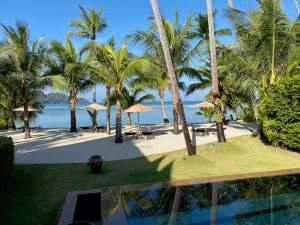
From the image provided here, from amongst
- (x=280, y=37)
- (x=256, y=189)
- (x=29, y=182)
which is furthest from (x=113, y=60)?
(x=256, y=189)

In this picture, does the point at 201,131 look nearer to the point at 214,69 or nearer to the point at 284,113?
the point at 214,69

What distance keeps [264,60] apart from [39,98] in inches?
850

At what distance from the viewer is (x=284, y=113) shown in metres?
15.1

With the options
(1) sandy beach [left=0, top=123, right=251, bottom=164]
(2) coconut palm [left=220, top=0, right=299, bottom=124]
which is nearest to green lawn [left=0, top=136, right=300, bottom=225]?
(1) sandy beach [left=0, top=123, right=251, bottom=164]

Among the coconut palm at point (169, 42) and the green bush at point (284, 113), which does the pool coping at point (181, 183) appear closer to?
the green bush at point (284, 113)

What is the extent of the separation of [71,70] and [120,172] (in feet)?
49.4

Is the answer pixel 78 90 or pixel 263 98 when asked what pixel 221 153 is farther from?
pixel 78 90

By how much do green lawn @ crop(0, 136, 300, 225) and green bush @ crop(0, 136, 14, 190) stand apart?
38 cm

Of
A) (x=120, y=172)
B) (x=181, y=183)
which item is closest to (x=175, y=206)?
(x=181, y=183)

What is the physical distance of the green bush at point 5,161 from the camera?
911cm

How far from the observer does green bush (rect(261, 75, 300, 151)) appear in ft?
47.4

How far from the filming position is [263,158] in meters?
14.0

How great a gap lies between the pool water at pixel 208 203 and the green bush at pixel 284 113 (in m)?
4.46

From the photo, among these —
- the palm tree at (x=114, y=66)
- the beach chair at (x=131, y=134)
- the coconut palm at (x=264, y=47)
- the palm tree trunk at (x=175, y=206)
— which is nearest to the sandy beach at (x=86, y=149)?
the beach chair at (x=131, y=134)
